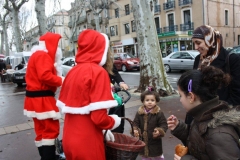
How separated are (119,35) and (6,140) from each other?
119 feet

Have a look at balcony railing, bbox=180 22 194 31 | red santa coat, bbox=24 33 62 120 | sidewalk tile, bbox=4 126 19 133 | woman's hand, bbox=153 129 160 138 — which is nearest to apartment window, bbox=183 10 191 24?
balcony railing, bbox=180 22 194 31

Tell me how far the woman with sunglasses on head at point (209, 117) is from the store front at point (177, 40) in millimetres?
30179

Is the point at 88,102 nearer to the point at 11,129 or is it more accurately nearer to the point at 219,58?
the point at 219,58

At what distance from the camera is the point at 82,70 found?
7.40 ft

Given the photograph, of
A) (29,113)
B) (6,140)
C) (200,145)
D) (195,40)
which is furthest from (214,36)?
(6,140)

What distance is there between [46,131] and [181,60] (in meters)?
14.0

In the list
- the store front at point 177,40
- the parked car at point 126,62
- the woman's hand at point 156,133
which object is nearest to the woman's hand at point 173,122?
the woman's hand at point 156,133

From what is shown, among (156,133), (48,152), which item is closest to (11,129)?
(48,152)

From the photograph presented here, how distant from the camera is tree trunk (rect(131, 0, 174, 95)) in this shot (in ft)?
29.0

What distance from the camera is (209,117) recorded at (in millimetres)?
1835

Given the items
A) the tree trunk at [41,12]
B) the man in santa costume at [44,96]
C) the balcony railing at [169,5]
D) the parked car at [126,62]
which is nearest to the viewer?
the man in santa costume at [44,96]

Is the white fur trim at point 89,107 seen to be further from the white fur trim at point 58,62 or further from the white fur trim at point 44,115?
the white fur trim at point 58,62

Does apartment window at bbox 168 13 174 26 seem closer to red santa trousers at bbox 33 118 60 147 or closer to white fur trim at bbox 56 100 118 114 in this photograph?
red santa trousers at bbox 33 118 60 147

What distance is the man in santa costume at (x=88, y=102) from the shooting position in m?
2.18
